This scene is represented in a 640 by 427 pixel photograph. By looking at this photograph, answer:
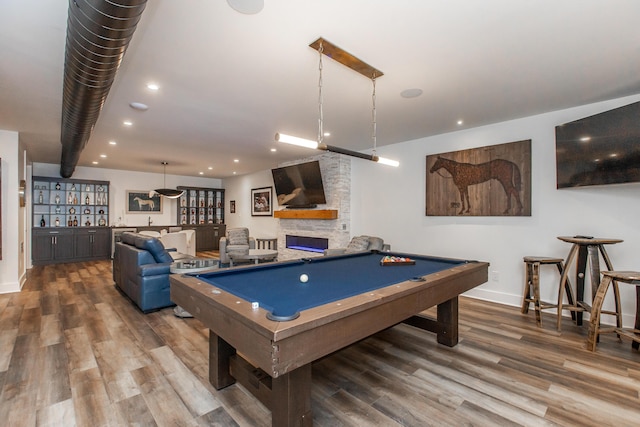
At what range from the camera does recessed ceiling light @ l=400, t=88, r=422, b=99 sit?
10.1ft

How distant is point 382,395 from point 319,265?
1.27m

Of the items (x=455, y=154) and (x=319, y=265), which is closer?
(x=319, y=265)

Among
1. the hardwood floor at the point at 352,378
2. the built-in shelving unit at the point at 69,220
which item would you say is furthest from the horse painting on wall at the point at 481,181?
the built-in shelving unit at the point at 69,220

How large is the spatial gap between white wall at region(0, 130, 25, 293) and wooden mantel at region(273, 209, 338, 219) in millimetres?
4691

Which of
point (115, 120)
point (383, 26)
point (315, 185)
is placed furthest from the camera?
point (315, 185)

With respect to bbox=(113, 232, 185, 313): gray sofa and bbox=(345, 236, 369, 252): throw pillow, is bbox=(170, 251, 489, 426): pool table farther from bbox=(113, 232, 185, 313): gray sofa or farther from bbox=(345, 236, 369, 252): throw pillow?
bbox=(345, 236, 369, 252): throw pillow

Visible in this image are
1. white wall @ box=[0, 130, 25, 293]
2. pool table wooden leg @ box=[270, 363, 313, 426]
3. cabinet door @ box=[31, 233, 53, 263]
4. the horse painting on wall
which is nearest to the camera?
pool table wooden leg @ box=[270, 363, 313, 426]

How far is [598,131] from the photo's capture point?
307 centimetres

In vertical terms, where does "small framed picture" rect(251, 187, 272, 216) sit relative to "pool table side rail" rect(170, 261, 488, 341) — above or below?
above

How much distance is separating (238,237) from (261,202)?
6.02 ft

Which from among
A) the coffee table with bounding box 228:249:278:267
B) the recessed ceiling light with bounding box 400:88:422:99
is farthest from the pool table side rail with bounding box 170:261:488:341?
the coffee table with bounding box 228:249:278:267

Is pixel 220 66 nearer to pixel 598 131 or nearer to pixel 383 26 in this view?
pixel 383 26

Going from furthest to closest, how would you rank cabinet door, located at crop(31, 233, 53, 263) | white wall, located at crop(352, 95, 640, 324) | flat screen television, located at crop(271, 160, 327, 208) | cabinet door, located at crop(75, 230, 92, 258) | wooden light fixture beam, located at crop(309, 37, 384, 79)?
cabinet door, located at crop(75, 230, 92, 258) → cabinet door, located at crop(31, 233, 53, 263) → flat screen television, located at crop(271, 160, 327, 208) → white wall, located at crop(352, 95, 640, 324) → wooden light fixture beam, located at crop(309, 37, 384, 79)

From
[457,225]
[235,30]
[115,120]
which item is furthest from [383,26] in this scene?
[115,120]
